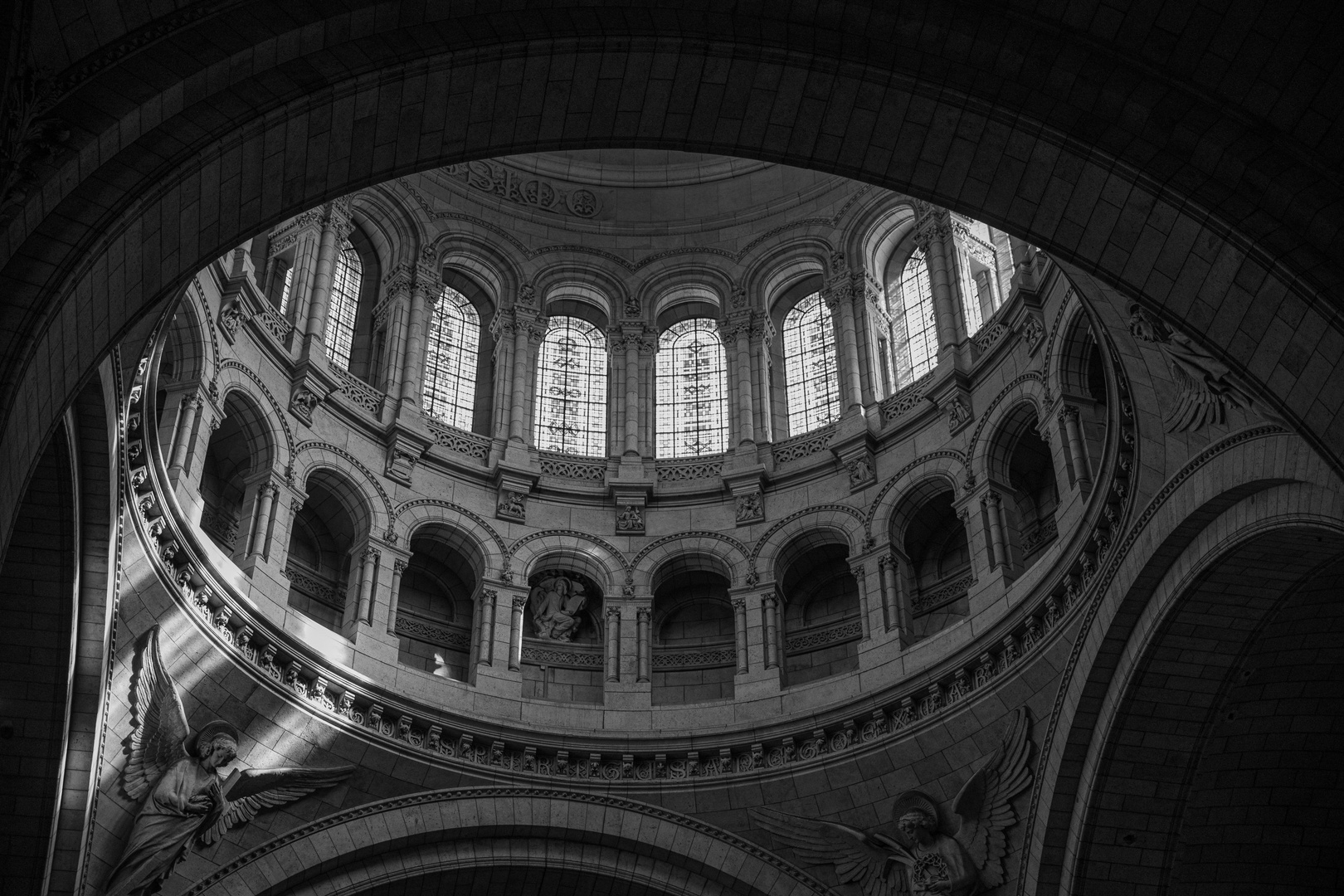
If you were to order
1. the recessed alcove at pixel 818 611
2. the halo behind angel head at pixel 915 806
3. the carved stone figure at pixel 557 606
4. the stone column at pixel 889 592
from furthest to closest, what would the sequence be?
the carved stone figure at pixel 557 606 → the recessed alcove at pixel 818 611 → the stone column at pixel 889 592 → the halo behind angel head at pixel 915 806

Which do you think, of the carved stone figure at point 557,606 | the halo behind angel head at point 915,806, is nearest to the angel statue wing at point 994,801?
the halo behind angel head at point 915,806

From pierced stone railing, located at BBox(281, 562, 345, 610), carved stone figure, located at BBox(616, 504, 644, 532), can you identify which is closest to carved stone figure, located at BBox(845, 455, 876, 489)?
carved stone figure, located at BBox(616, 504, 644, 532)

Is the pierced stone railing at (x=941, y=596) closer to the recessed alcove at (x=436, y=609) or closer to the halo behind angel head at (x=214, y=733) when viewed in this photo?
the recessed alcove at (x=436, y=609)

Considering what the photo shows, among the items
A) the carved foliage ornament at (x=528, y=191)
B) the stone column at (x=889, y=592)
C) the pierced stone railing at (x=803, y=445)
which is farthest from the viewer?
the carved foliage ornament at (x=528, y=191)

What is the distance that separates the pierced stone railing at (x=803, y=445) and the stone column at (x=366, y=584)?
6.79 meters

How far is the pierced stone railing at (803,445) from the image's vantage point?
26.8 m

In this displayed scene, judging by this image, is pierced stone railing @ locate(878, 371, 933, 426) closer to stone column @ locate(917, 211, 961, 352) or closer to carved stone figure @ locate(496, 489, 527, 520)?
stone column @ locate(917, 211, 961, 352)

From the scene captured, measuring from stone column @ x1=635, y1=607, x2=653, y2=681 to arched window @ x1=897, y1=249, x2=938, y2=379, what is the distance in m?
6.05

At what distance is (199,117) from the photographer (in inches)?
454

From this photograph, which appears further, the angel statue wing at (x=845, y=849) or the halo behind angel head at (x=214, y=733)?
the angel statue wing at (x=845, y=849)

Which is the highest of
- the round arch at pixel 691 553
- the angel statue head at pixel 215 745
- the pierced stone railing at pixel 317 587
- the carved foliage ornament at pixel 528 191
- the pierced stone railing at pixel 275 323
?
the carved foliage ornament at pixel 528 191

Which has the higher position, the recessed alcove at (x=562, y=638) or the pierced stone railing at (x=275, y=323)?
the pierced stone railing at (x=275, y=323)

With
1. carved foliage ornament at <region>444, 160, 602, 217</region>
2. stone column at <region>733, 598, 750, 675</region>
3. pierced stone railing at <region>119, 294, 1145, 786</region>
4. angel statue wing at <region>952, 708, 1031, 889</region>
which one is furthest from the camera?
carved foliage ornament at <region>444, 160, 602, 217</region>

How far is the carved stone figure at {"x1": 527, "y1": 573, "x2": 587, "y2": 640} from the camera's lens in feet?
85.0
